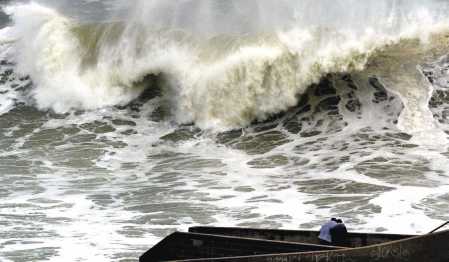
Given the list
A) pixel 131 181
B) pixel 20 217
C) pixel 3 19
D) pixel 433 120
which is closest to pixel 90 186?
pixel 131 181

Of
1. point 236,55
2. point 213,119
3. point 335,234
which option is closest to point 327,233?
point 335,234

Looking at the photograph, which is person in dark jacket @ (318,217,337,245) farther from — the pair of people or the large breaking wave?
the large breaking wave

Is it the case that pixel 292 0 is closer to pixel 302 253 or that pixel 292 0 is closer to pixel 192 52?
pixel 192 52

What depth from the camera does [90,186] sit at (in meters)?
17.0

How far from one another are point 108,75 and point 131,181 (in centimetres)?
970

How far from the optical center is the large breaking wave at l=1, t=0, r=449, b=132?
23125 mm

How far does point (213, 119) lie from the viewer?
2300 centimetres

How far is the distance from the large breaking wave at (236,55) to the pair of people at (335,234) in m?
11.5

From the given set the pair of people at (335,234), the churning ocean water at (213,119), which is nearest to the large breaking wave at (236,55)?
the churning ocean water at (213,119)

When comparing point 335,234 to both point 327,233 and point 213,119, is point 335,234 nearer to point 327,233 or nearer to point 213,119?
point 327,233

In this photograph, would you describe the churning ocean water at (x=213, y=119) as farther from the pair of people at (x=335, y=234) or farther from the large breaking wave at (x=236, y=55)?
the pair of people at (x=335, y=234)

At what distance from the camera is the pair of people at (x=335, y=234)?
9.17m

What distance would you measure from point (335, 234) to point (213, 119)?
46.0ft

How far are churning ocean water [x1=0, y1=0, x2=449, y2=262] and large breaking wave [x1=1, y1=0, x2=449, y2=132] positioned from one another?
0.05 m
